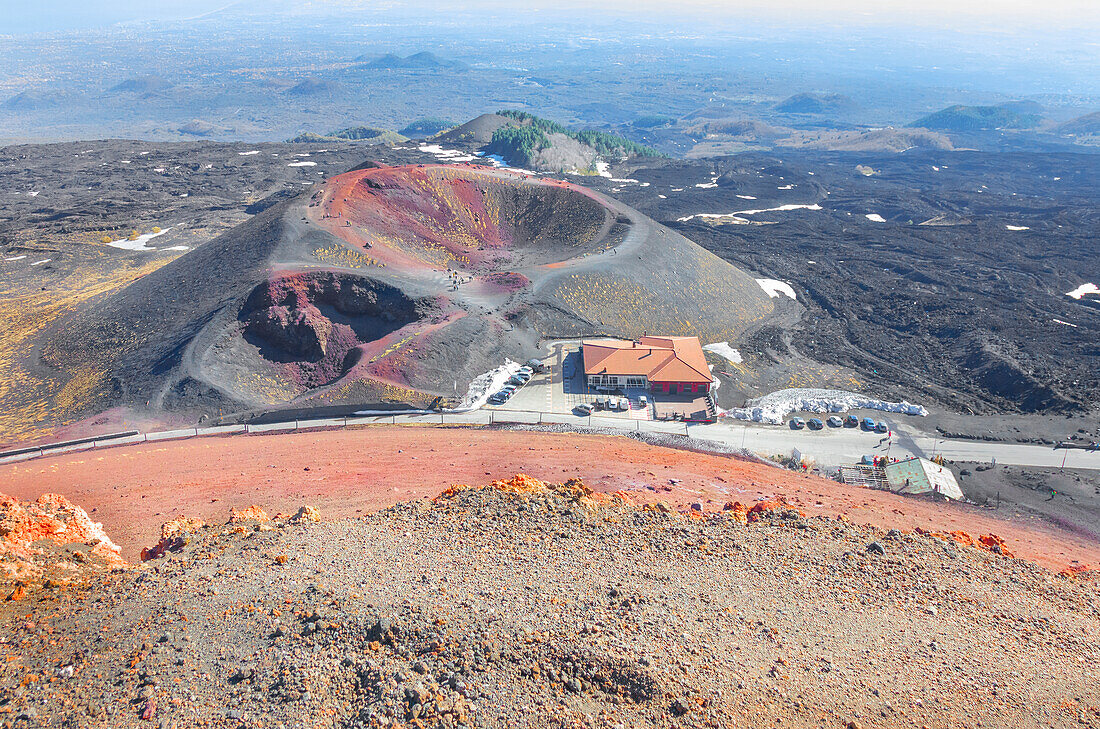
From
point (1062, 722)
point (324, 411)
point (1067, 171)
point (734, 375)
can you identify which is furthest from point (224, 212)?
point (1067, 171)

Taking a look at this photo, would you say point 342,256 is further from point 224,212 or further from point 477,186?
point 224,212

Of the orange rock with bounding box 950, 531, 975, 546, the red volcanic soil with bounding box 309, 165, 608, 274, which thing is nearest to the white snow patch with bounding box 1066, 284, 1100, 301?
the red volcanic soil with bounding box 309, 165, 608, 274

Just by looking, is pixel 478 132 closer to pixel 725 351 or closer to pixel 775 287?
pixel 775 287

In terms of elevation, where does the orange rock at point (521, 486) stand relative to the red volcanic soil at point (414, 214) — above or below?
below

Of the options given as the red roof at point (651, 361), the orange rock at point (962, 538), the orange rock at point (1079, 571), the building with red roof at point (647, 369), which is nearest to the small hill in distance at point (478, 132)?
the red roof at point (651, 361)

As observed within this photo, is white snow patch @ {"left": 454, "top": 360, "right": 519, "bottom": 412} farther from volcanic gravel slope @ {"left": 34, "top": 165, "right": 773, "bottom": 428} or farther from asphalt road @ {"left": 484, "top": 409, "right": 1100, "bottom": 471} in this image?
asphalt road @ {"left": 484, "top": 409, "right": 1100, "bottom": 471}

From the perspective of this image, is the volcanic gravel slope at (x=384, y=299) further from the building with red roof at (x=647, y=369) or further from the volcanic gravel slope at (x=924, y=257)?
the volcanic gravel slope at (x=924, y=257)
